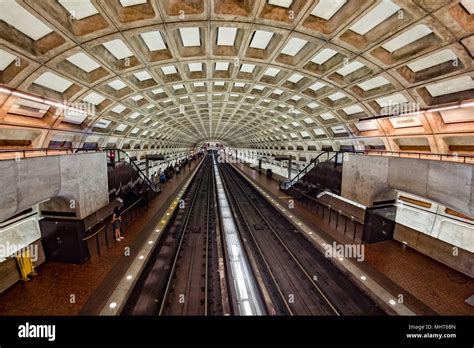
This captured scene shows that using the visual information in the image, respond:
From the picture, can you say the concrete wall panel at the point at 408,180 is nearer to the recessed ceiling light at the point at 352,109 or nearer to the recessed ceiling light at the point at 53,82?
the recessed ceiling light at the point at 352,109

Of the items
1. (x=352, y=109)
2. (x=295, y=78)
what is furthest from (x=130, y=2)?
(x=352, y=109)

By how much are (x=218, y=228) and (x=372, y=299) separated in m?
7.94

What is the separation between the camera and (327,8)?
5.34 m

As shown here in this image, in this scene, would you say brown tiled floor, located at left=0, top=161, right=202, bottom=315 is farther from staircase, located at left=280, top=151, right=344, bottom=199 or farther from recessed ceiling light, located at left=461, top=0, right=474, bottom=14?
recessed ceiling light, located at left=461, top=0, right=474, bottom=14

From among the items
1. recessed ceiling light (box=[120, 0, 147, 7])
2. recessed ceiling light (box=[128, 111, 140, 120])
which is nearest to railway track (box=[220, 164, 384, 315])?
recessed ceiling light (box=[120, 0, 147, 7])

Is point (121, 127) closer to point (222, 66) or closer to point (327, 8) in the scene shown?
point (222, 66)

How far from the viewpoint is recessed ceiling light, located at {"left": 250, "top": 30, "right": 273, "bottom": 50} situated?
22.5 ft

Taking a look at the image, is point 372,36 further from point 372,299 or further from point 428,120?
point 372,299

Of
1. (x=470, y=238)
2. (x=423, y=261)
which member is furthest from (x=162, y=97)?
(x=470, y=238)

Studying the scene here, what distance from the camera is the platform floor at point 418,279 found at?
A: 4797 mm

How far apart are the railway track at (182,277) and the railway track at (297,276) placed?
1.83 meters

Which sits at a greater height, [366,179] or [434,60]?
[434,60]

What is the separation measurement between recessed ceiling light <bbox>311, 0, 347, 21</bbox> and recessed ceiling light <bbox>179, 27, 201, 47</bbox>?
400 centimetres

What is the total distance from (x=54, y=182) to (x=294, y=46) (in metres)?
9.32
